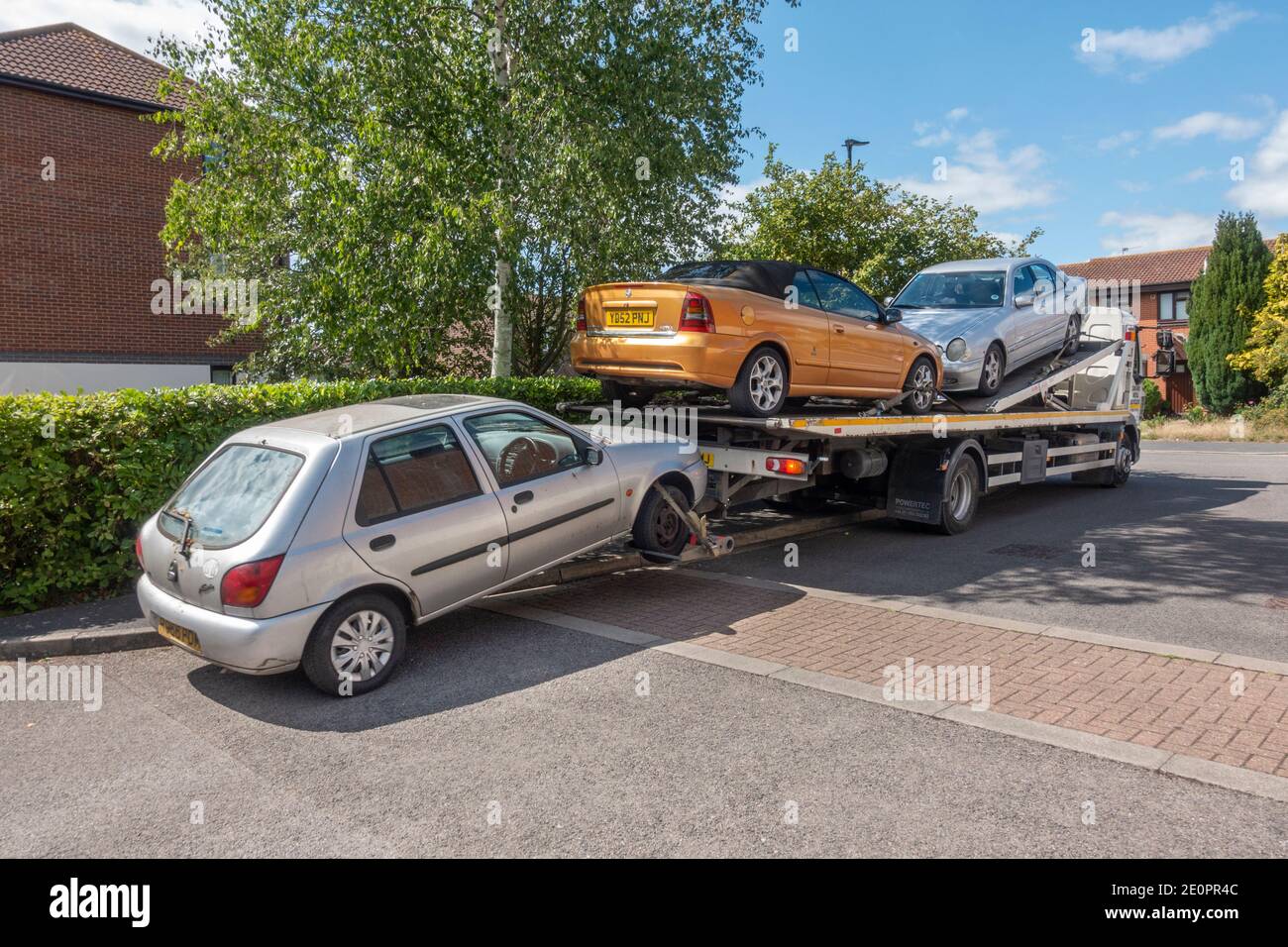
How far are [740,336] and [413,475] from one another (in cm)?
328

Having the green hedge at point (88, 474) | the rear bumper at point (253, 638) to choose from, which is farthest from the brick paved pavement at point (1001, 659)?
the green hedge at point (88, 474)

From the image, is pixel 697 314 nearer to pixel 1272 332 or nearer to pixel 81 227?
pixel 81 227

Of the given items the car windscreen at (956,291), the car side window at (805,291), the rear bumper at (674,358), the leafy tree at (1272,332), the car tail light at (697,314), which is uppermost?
the leafy tree at (1272,332)

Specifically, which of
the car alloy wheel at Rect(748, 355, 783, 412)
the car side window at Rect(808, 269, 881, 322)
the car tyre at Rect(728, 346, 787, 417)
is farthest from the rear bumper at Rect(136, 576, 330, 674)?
the car side window at Rect(808, 269, 881, 322)

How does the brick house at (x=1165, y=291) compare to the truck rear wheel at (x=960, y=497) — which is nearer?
the truck rear wheel at (x=960, y=497)

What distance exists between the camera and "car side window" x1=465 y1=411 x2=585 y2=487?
6.27m

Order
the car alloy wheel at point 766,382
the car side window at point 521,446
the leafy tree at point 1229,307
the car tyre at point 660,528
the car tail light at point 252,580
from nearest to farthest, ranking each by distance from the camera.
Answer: the car tail light at point 252,580 → the car side window at point 521,446 → the car tyre at point 660,528 → the car alloy wheel at point 766,382 → the leafy tree at point 1229,307

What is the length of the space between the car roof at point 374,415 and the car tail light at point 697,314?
1879 millimetres

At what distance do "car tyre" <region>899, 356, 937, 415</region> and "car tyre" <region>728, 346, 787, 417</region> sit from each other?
2.23 m

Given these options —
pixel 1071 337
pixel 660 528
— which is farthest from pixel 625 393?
pixel 1071 337

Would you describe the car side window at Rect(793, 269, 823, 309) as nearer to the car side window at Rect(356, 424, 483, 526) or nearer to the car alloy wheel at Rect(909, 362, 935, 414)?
the car alloy wheel at Rect(909, 362, 935, 414)

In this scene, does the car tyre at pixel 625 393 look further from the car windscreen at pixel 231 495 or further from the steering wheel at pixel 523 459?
the car windscreen at pixel 231 495

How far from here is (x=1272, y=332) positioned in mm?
33469

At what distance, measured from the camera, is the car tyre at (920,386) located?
10000 millimetres
